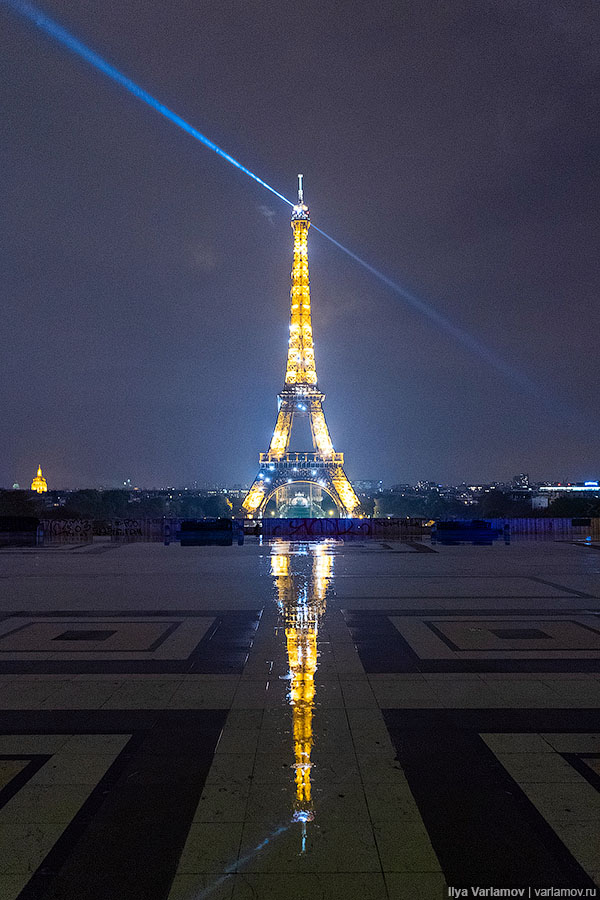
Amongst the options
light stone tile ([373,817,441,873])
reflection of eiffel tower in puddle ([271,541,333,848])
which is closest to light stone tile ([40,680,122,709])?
reflection of eiffel tower in puddle ([271,541,333,848])

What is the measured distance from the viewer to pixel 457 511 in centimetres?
11212

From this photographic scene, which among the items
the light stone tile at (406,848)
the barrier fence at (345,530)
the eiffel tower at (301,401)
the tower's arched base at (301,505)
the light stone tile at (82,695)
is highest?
the eiffel tower at (301,401)

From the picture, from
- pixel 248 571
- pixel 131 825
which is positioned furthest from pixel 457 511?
pixel 131 825

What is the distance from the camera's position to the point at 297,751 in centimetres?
561

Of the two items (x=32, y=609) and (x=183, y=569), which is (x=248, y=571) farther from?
(x=32, y=609)

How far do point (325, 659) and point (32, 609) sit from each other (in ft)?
24.2

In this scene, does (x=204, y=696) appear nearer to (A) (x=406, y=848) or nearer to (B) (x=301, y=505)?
(A) (x=406, y=848)

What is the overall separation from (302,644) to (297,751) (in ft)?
13.8

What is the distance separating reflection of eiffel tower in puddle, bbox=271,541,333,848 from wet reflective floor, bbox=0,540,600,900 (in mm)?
43

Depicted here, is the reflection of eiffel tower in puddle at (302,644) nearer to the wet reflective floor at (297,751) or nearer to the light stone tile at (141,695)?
the wet reflective floor at (297,751)

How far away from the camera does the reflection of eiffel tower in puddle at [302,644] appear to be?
5062 mm

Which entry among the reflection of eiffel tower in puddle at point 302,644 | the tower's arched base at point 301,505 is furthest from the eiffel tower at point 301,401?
the tower's arched base at point 301,505

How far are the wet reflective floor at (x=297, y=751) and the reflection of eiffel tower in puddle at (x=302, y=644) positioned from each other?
0.04 metres

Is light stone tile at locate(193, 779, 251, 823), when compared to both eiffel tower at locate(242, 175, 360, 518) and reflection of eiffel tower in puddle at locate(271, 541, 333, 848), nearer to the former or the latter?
reflection of eiffel tower in puddle at locate(271, 541, 333, 848)
